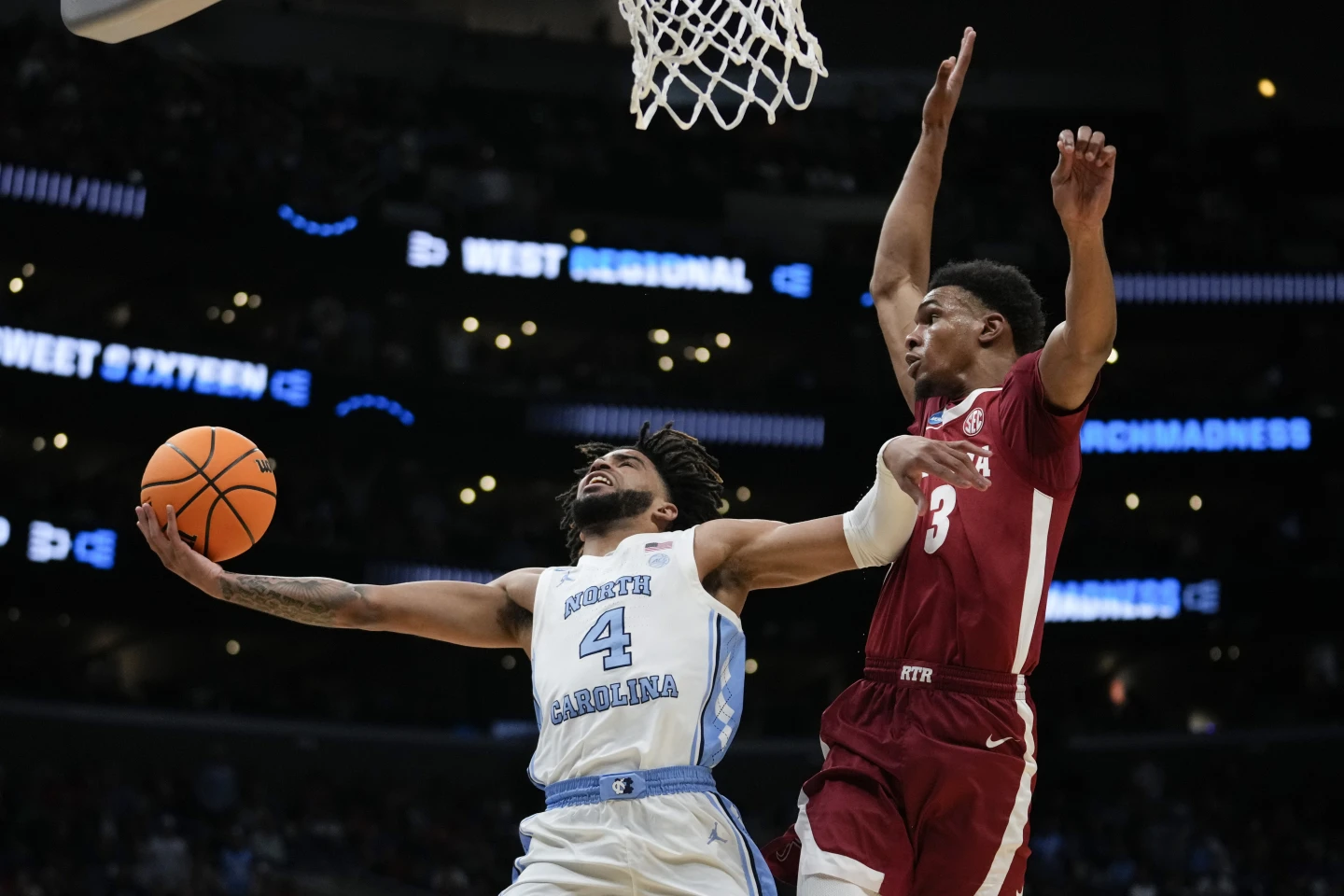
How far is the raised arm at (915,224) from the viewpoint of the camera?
5332mm

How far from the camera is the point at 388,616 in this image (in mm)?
5387

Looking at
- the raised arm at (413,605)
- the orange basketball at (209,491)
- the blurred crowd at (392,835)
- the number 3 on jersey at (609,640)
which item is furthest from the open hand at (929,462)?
the blurred crowd at (392,835)

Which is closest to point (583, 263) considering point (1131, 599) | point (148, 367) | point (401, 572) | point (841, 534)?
point (401, 572)

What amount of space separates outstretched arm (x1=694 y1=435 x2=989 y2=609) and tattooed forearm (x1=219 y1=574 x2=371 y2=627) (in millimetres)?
1196

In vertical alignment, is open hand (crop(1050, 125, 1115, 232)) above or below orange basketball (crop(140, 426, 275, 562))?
above

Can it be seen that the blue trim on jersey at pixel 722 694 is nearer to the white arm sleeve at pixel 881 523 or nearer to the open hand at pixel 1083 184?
the white arm sleeve at pixel 881 523

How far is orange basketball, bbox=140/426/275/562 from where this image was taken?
5.24 m

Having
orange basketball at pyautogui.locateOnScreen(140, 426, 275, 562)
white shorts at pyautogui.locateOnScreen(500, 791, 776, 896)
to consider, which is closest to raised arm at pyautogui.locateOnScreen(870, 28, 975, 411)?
white shorts at pyautogui.locateOnScreen(500, 791, 776, 896)

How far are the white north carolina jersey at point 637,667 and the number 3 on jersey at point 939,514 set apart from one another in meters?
0.73

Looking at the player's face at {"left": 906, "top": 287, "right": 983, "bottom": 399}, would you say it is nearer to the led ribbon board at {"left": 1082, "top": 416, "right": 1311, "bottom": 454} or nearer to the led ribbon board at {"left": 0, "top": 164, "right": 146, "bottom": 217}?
the led ribbon board at {"left": 0, "top": 164, "right": 146, "bottom": 217}

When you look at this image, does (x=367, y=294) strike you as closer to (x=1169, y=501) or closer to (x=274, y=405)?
(x=274, y=405)

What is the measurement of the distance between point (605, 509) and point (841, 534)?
0.99 meters

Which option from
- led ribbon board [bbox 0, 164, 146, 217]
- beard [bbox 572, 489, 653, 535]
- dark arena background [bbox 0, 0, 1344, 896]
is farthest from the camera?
dark arena background [bbox 0, 0, 1344, 896]

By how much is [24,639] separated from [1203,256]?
18818 millimetres
